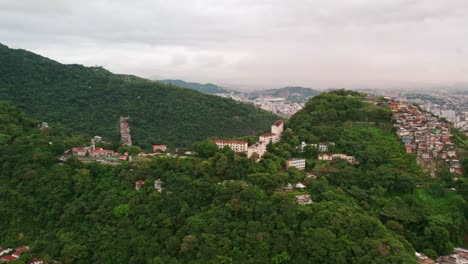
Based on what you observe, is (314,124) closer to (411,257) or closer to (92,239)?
(411,257)

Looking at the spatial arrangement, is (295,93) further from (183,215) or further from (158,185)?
(183,215)

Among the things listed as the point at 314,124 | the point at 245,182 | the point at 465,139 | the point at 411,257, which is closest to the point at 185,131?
the point at 314,124

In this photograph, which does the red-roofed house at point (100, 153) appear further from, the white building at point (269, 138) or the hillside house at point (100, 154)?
the white building at point (269, 138)

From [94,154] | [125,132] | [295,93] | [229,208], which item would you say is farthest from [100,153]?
[295,93]

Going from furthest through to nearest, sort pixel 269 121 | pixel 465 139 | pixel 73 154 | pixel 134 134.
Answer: pixel 269 121, pixel 134 134, pixel 465 139, pixel 73 154

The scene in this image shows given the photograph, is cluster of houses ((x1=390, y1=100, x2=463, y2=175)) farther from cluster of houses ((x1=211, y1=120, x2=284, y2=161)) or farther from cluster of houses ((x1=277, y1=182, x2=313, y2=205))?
cluster of houses ((x1=211, y1=120, x2=284, y2=161))

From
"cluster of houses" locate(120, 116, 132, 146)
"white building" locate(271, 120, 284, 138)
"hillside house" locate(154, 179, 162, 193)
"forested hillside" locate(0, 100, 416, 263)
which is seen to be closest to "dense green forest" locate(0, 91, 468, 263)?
"forested hillside" locate(0, 100, 416, 263)
